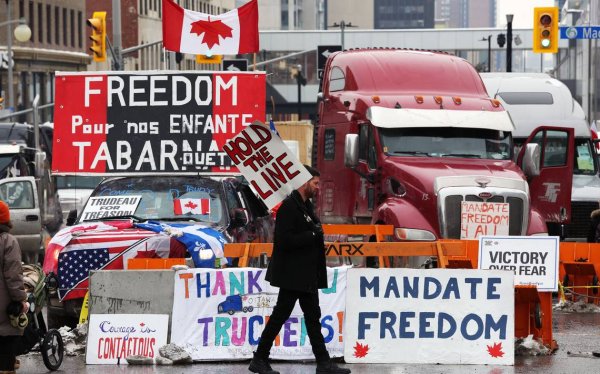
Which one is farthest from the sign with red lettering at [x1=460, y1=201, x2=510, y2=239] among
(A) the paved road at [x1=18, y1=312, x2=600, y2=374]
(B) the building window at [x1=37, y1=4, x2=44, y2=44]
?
(B) the building window at [x1=37, y1=4, x2=44, y2=44]

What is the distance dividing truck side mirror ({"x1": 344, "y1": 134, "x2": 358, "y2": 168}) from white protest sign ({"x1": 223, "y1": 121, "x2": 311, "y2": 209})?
7631 millimetres

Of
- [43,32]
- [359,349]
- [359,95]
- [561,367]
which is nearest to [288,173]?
[359,349]

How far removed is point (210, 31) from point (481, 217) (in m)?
5.76

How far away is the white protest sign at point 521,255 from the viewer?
1495 centimetres

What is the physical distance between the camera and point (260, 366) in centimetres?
1233

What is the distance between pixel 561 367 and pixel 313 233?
2690mm

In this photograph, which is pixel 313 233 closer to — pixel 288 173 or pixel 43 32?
pixel 288 173

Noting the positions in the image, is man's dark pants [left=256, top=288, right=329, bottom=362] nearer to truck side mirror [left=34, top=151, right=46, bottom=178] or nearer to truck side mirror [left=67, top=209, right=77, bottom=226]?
truck side mirror [left=67, top=209, right=77, bottom=226]

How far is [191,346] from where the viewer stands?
1345 cm

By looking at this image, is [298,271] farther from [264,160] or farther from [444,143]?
[444,143]

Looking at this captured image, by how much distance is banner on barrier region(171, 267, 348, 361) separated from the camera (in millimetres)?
13445

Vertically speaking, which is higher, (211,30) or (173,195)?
(211,30)

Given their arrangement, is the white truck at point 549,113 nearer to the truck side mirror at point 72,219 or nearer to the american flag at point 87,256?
the truck side mirror at point 72,219

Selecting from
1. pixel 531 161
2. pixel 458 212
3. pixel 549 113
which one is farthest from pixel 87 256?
pixel 549 113
